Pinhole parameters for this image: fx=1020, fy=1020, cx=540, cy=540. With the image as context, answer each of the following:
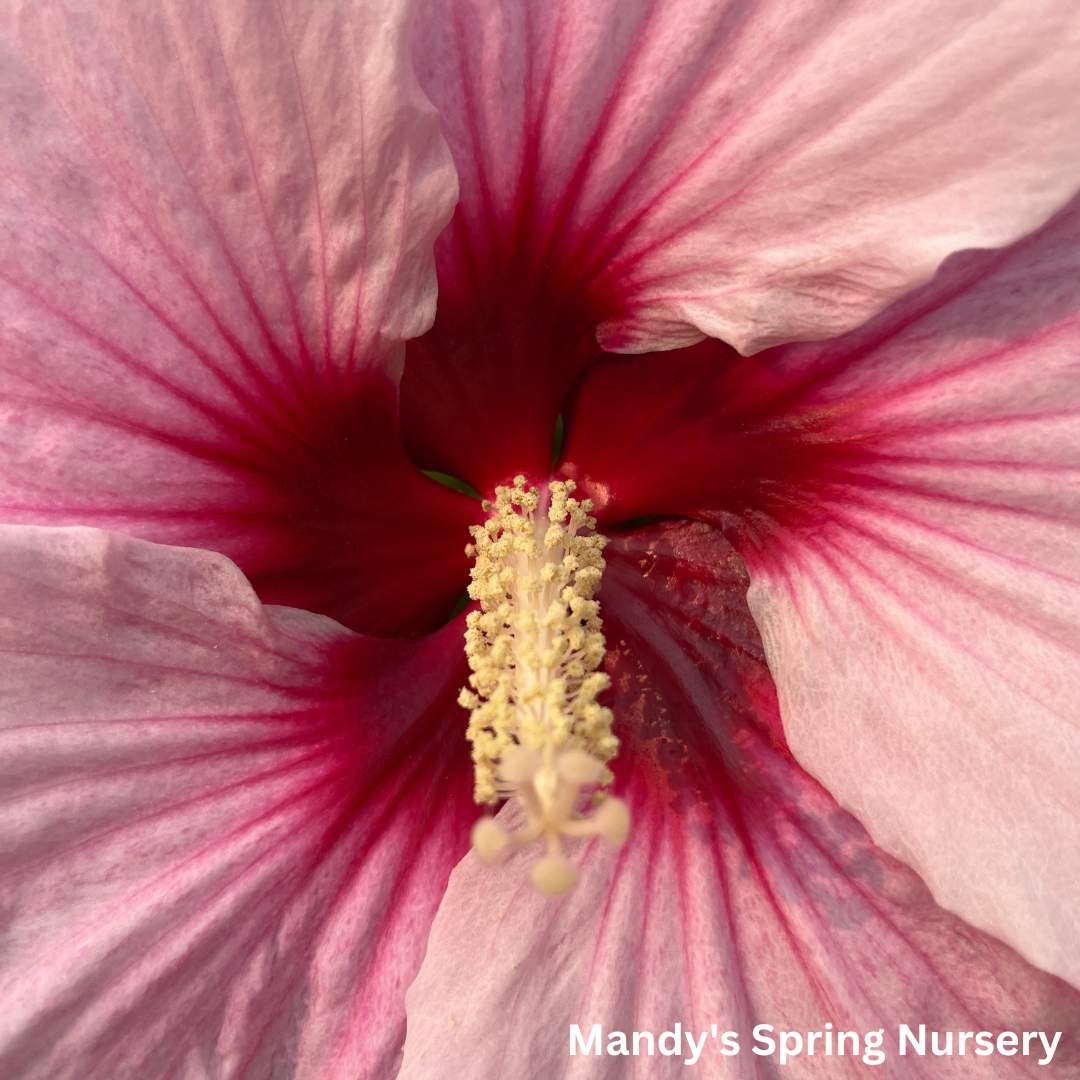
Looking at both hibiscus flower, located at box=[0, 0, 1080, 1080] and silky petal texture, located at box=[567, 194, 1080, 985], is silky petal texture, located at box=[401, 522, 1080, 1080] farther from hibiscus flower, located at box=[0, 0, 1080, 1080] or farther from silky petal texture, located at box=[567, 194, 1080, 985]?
silky petal texture, located at box=[567, 194, 1080, 985]

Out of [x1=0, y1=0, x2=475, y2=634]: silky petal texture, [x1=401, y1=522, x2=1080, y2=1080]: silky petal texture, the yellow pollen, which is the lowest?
[x1=401, y1=522, x2=1080, y2=1080]: silky petal texture

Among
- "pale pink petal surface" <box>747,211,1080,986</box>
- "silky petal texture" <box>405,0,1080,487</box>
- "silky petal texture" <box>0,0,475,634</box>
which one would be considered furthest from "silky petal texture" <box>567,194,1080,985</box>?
"silky petal texture" <box>0,0,475,634</box>

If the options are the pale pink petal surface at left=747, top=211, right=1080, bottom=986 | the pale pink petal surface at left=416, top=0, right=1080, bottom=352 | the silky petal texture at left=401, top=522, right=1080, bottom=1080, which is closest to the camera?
the pale pink petal surface at left=416, top=0, right=1080, bottom=352

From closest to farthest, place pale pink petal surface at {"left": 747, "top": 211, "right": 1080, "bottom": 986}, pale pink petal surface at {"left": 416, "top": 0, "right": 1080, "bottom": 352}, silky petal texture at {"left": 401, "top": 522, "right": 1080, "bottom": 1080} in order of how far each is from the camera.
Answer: pale pink petal surface at {"left": 416, "top": 0, "right": 1080, "bottom": 352}
pale pink petal surface at {"left": 747, "top": 211, "right": 1080, "bottom": 986}
silky petal texture at {"left": 401, "top": 522, "right": 1080, "bottom": 1080}

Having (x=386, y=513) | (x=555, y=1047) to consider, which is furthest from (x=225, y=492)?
(x=555, y=1047)

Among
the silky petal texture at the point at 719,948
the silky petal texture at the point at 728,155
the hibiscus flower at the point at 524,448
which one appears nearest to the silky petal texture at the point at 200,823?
the hibiscus flower at the point at 524,448

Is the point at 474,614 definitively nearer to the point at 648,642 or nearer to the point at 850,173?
the point at 648,642

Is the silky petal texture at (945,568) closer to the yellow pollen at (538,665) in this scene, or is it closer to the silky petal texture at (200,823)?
the yellow pollen at (538,665)

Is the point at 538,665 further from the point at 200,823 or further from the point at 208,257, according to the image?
the point at 208,257
